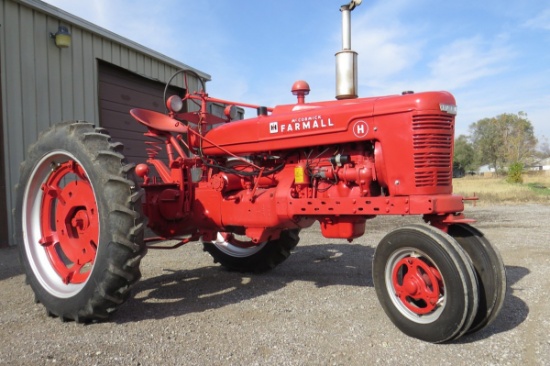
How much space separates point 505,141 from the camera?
5244 cm

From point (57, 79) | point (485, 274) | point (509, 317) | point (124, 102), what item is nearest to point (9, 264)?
point (57, 79)

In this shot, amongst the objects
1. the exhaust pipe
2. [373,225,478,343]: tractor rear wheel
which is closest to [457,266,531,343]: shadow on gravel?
[373,225,478,343]: tractor rear wheel

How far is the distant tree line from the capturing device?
168 feet

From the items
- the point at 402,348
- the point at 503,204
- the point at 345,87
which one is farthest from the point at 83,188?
the point at 503,204

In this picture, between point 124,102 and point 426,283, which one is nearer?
point 426,283

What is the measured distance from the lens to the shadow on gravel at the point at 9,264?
4867 mm

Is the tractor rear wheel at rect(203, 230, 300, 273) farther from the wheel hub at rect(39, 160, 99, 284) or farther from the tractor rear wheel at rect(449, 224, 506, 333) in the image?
the tractor rear wheel at rect(449, 224, 506, 333)

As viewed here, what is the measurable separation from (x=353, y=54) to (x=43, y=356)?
3.03 meters

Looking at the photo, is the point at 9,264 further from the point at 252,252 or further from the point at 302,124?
the point at 302,124

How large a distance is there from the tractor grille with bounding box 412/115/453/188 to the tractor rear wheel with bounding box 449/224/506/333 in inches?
16.3

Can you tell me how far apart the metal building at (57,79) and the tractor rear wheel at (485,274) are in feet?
19.3

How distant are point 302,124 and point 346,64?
635 millimetres

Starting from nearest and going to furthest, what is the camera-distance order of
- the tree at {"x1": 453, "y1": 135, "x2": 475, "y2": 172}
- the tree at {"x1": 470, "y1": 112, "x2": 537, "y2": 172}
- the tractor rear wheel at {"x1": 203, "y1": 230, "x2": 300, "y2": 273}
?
the tractor rear wheel at {"x1": 203, "y1": 230, "x2": 300, "y2": 273}, the tree at {"x1": 470, "y1": 112, "x2": 537, "y2": 172}, the tree at {"x1": 453, "y1": 135, "x2": 475, "y2": 172}

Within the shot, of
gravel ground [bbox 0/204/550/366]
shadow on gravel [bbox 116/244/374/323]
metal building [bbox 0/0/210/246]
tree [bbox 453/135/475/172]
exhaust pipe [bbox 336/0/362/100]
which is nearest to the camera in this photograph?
gravel ground [bbox 0/204/550/366]
